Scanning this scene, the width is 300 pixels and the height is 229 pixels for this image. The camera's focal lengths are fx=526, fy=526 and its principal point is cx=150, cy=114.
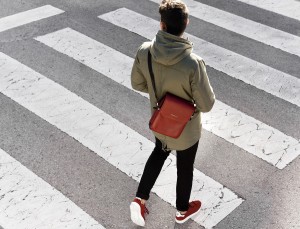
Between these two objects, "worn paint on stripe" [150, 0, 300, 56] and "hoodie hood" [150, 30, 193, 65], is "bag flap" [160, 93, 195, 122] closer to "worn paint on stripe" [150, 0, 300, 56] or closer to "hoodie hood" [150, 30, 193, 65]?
"hoodie hood" [150, 30, 193, 65]

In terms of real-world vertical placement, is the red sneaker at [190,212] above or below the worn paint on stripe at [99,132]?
above

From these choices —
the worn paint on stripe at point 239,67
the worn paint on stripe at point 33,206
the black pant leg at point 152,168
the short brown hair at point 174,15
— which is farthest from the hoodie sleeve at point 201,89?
the worn paint on stripe at point 239,67

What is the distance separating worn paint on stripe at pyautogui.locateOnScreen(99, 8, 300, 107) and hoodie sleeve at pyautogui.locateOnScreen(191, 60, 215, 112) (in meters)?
2.74

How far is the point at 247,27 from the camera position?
7852 millimetres

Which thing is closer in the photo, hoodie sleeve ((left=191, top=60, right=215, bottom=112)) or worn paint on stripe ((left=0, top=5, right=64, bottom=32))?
hoodie sleeve ((left=191, top=60, right=215, bottom=112))

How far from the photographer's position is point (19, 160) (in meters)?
5.18

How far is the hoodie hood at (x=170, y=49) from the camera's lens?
135 inches

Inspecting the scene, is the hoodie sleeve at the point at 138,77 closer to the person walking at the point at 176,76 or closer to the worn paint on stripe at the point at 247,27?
the person walking at the point at 176,76

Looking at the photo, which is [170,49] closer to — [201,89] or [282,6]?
[201,89]

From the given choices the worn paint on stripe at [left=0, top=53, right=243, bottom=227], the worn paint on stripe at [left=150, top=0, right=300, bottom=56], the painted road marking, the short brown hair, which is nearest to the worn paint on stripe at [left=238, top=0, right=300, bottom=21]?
the worn paint on stripe at [left=150, top=0, right=300, bottom=56]

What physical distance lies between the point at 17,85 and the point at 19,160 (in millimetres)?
1448

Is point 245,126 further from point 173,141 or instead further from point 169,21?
point 169,21

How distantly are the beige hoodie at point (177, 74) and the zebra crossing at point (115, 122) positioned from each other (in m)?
1.09

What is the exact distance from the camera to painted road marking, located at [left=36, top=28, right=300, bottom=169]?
17.5ft
